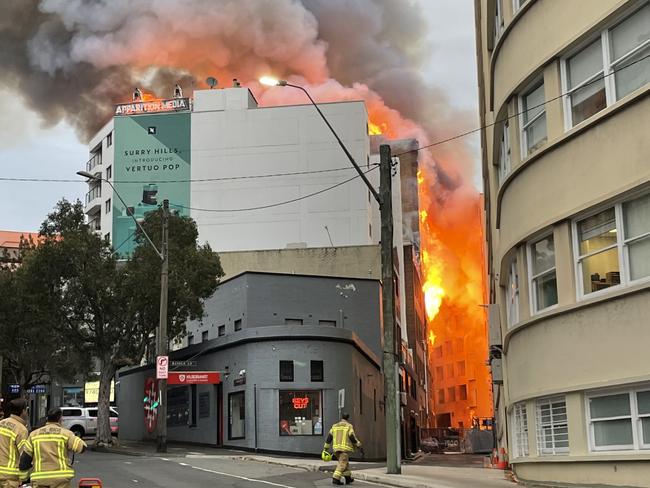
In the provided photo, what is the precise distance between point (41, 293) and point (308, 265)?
17.1m

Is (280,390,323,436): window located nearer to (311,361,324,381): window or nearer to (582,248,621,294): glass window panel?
(311,361,324,381): window

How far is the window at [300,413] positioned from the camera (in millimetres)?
32062

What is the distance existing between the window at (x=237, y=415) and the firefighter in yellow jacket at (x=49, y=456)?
24.3 meters

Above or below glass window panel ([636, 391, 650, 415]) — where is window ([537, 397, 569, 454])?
below

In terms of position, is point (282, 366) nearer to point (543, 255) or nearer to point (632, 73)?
point (543, 255)

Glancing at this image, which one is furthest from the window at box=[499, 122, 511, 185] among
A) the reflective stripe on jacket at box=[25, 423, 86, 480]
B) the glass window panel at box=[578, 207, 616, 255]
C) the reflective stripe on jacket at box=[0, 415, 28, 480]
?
the reflective stripe on jacket at box=[0, 415, 28, 480]

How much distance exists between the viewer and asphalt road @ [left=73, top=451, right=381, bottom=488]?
17672 millimetres

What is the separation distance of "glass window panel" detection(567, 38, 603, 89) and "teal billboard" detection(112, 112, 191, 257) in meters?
57.9

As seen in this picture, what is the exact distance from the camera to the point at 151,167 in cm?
7294

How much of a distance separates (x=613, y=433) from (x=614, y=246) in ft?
9.98

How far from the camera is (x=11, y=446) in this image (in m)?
9.16

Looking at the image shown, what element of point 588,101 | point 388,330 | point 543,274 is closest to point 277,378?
point 388,330

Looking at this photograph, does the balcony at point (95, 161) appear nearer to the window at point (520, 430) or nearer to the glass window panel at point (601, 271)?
the window at point (520, 430)

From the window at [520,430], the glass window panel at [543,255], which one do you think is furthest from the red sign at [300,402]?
the glass window panel at [543,255]
